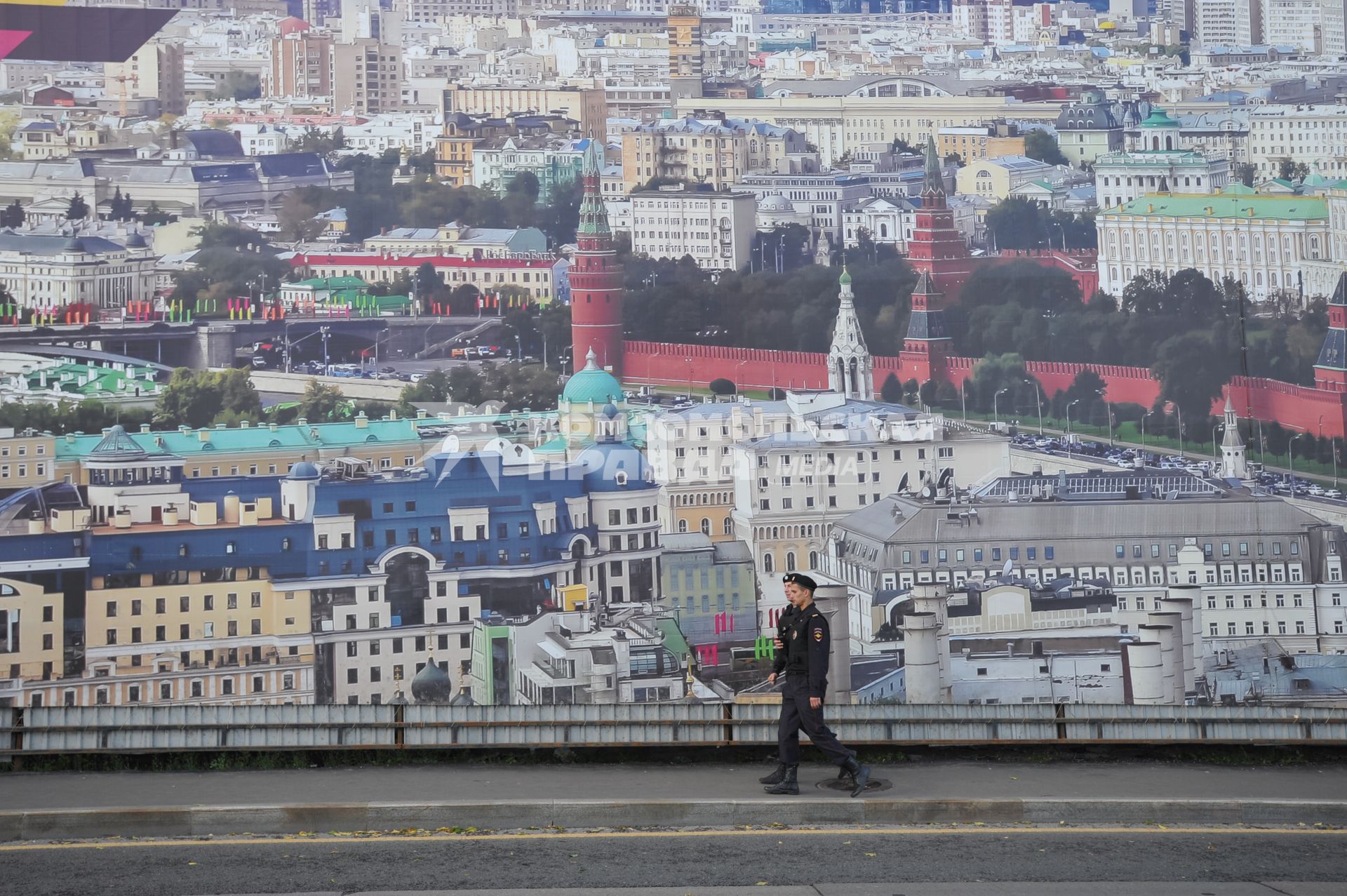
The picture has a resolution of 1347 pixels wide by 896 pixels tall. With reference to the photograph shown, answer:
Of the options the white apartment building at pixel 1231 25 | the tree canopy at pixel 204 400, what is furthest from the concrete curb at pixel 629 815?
the white apartment building at pixel 1231 25

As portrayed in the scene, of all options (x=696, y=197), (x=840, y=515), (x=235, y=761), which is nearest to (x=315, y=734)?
(x=235, y=761)

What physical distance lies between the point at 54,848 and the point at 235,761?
25.2 inches

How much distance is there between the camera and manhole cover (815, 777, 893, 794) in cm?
382

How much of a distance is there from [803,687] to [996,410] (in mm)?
5090

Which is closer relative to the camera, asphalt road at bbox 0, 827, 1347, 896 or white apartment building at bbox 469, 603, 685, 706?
asphalt road at bbox 0, 827, 1347, 896

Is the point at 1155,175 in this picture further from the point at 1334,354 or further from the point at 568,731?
the point at 568,731

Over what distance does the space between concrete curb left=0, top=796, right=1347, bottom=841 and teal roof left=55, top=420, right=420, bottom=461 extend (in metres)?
4.03

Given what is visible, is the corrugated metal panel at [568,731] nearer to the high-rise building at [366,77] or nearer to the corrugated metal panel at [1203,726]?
the corrugated metal panel at [1203,726]

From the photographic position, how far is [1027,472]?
25.7 feet

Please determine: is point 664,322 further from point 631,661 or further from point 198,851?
point 198,851

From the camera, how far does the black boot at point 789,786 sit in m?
3.79

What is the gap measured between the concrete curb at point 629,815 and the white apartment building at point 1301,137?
674cm

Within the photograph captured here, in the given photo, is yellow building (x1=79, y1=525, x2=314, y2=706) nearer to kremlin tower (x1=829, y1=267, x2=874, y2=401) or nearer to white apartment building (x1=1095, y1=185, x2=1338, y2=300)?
kremlin tower (x1=829, y1=267, x2=874, y2=401)

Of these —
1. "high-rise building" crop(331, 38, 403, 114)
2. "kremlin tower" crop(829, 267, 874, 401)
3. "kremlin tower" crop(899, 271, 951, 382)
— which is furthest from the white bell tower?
"high-rise building" crop(331, 38, 403, 114)
